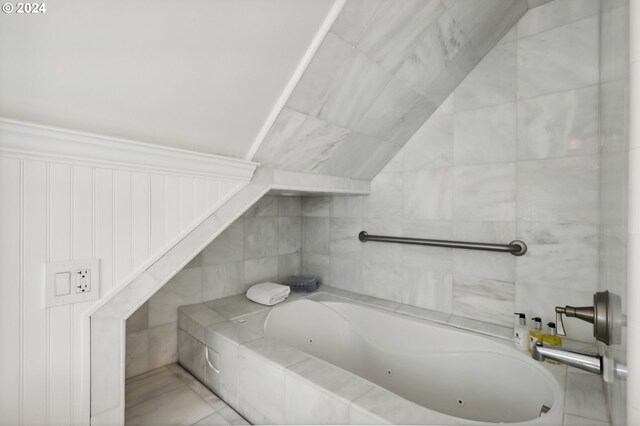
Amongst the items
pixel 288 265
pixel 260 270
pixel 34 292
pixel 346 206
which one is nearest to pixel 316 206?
pixel 346 206

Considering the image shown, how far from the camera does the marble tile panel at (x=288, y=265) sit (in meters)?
2.32

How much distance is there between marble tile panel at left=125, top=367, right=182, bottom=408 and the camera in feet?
4.61

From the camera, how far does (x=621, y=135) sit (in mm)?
651

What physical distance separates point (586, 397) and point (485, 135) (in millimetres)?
1192

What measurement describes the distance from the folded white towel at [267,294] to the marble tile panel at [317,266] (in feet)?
1.26

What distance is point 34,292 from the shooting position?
779mm

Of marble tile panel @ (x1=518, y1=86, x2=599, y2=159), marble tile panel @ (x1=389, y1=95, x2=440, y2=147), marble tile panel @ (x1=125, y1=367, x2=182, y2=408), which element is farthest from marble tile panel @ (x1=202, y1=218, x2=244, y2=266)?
marble tile panel @ (x1=518, y1=86, x2=599, y2=159)

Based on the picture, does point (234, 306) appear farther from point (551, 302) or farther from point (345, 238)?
point (551, 302)

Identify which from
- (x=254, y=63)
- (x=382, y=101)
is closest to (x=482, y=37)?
(x=382, y=101)

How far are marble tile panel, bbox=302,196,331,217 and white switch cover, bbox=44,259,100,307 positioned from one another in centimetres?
159

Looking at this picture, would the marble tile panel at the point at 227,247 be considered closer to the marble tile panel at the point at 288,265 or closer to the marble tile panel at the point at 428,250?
the marble tile panel at the point at 288,265

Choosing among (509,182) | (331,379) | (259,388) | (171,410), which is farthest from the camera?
(509,182)

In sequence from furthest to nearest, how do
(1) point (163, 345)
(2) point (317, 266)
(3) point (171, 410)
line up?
(2) point (317, 266)
(1) point (163, 345)
(3) point (171, 410)

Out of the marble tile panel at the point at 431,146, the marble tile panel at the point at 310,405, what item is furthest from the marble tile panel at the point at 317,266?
the marble tile panel at the point at 310,405
